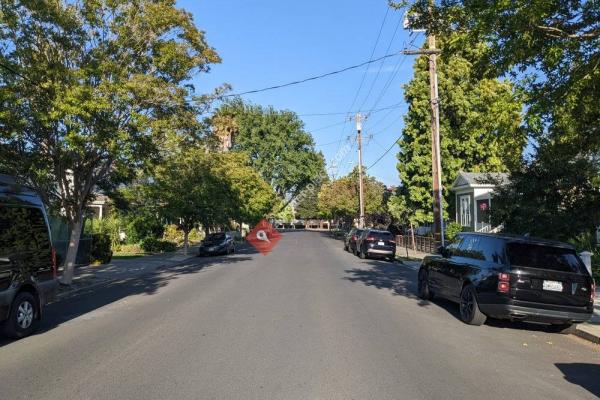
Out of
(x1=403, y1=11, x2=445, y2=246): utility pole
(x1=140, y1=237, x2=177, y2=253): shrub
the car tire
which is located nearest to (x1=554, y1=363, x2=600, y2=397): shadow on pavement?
the car tire

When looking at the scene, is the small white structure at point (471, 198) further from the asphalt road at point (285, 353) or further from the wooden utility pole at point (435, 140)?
the asphalt road at point (285, 353)

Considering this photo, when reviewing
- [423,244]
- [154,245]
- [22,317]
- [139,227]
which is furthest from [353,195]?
[22,317]

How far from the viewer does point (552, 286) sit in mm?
9062

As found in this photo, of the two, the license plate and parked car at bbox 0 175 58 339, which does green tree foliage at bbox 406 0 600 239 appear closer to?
the license plate

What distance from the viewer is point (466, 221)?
3556cm

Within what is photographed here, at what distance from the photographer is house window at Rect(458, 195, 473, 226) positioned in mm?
35031

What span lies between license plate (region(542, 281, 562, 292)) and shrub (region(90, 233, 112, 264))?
18896mm

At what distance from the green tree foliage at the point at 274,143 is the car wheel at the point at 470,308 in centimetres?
6493

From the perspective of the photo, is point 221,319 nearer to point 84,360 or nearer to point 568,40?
point 84,360

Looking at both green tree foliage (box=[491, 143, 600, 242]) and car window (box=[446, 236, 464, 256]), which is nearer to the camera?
car window (box=[446, 236, 464, 256])

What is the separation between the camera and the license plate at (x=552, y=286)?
905cm

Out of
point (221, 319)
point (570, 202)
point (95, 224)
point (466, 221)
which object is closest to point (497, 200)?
point (570, 202)

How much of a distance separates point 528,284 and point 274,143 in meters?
66.6

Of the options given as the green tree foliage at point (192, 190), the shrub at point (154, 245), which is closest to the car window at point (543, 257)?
the green tree foliage at point (192, 190)
